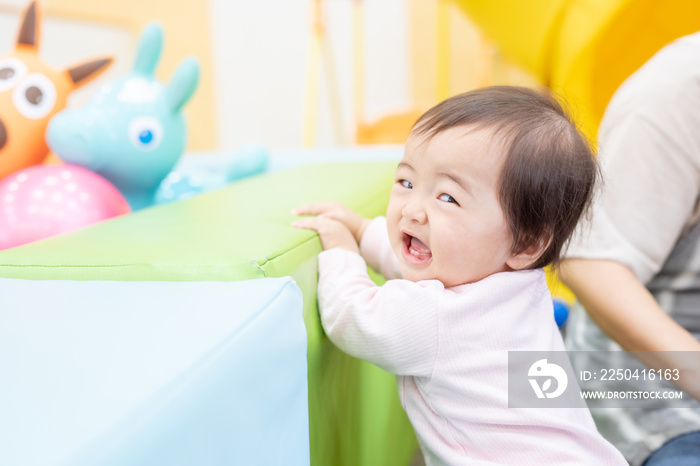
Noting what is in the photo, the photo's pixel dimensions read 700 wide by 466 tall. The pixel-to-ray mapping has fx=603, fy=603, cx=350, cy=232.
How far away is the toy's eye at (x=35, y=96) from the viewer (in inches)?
38.2

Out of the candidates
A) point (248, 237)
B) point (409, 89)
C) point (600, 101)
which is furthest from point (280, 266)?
point (409, 89)

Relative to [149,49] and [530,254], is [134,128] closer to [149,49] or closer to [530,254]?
[149,49]

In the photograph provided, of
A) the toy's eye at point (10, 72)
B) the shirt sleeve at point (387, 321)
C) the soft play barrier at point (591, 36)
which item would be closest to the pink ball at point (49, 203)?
the toy's eye at point (10, 72)

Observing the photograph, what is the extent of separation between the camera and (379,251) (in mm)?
658

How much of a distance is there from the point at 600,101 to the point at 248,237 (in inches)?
49.0

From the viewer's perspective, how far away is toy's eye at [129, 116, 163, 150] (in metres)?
0.98

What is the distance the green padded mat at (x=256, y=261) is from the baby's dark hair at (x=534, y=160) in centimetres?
18

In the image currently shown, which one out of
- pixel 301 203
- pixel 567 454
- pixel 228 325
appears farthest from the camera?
pixel 301 203

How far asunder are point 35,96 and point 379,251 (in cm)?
69

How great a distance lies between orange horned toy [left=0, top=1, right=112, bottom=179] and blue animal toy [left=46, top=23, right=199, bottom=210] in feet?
0.26

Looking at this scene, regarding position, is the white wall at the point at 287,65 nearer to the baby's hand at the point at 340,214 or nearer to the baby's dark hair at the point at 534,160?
the baby's hand at the point at 340,214

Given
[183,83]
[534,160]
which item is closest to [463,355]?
[534,160]

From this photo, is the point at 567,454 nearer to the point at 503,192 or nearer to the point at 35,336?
the point at 503,192

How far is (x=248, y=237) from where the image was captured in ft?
1.82
